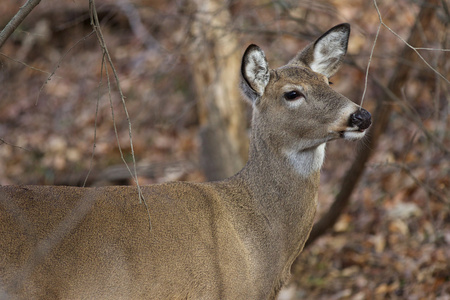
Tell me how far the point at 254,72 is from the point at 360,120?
3.19 ft

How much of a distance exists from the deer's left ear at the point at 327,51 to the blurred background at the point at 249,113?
2.61 feet

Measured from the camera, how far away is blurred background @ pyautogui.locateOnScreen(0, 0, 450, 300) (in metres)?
7.48

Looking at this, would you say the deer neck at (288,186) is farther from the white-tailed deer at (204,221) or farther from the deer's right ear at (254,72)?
the deer's right ear at (254,72)

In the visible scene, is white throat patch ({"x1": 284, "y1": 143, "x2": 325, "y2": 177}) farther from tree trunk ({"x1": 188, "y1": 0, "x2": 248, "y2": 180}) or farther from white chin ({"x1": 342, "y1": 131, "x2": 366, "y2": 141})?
tree trunk ({"x1": 188, "y1": 0, "x2": 248, "y2": 180})

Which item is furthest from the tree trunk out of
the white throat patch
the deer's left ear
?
the white throat patch

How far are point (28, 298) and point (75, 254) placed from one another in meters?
0.39

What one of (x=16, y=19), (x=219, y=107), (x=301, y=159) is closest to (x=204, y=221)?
(x=301, y=159)

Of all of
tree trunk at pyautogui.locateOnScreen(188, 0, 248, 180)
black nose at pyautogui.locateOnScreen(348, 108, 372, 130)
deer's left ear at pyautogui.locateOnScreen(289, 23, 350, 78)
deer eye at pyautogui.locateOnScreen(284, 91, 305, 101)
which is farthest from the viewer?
tree trunk at pyautogui.locateOnScreen(188, 0, 248, 180)

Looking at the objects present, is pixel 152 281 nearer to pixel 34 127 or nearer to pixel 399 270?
pixel 399 270

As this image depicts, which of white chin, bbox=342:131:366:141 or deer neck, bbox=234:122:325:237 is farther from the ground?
white chin, bbox=342:131:366:141

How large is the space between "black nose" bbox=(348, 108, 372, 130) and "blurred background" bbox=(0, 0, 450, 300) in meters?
0.63

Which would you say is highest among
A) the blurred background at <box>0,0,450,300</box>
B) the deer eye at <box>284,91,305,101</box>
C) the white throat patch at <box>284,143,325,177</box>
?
the deer eye at <box>284,91,305,101</box>

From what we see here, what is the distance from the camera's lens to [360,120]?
4617mm

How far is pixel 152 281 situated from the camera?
170 inches
